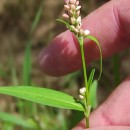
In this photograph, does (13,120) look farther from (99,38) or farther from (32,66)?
(32,66)

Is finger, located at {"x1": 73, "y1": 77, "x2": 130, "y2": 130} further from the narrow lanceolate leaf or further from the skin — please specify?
the narrow lanceolate leaf

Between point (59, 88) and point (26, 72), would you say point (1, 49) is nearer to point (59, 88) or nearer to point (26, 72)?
point (59, 88)

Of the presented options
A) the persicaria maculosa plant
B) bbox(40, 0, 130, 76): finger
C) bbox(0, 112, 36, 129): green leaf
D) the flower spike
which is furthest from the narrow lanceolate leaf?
bbox(0, 112, 36, 129): green leaf

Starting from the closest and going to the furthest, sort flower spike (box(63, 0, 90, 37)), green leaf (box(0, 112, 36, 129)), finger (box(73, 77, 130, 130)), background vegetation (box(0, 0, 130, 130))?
flower spike (box(63, 0, 90, 37)), finger (box(73, 77, 130, 130)), green leaf (box(0, 112, 36, 129)), background vegetation (box(0, 0, 130, 130))

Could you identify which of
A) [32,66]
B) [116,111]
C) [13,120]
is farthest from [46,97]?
[32,66]

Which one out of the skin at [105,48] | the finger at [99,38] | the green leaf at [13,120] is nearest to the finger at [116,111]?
the skin at [105,48]

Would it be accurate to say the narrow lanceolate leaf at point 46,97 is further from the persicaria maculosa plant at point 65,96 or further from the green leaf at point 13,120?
the green leaf at point 13,120
